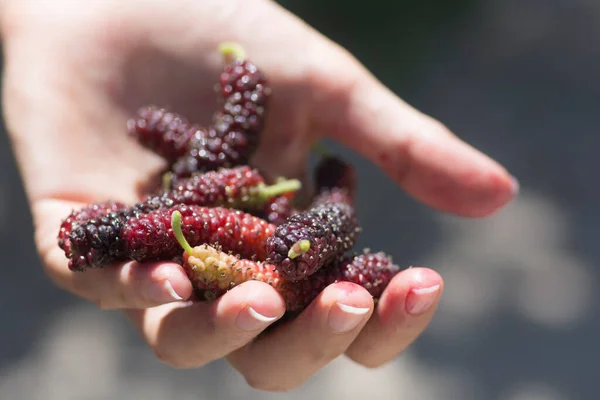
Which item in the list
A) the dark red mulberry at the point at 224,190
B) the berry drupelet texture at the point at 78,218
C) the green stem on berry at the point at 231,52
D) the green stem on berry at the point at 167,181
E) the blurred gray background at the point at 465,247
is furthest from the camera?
the blurred gray background at the point at 465,247

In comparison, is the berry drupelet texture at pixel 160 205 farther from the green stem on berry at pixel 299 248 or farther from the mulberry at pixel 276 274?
the green stem on berry at pixel 299 248

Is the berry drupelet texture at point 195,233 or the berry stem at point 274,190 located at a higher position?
the berry stem at point 274,190

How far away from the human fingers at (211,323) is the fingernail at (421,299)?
0.19 meters

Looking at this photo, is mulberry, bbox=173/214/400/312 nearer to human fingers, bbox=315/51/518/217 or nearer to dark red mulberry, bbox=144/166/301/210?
dark red mulberry, bbox=144/166/301/210

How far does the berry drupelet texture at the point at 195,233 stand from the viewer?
0.93m

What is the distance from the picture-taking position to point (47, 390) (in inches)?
74.3

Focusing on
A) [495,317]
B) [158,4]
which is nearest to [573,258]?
[495,317]

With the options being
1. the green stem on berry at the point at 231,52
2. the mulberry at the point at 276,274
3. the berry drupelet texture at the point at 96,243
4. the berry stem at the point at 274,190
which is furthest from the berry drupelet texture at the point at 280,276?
the green stem on berry at the point at 231,52

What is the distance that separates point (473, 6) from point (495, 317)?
1.60 metres

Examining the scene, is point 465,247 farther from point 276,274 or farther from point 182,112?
point 276,274

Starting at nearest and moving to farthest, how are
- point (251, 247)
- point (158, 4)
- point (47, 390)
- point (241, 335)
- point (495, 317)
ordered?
1. point (241, 335)
2. point (251, 247)
3. point (158, 4)
4. point (47, 390)
5. point (495, 317)

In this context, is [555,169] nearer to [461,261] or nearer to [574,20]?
[461,261]

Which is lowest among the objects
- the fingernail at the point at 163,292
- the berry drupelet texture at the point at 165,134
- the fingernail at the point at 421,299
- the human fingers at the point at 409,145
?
the fingernail at the point at 163,292

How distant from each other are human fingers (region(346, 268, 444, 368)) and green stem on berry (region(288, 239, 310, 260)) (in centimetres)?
16
